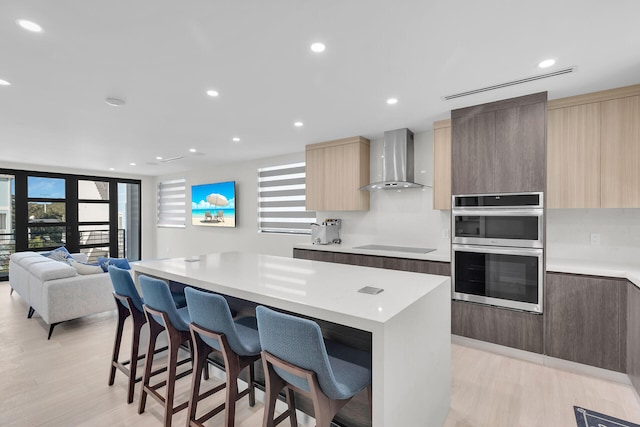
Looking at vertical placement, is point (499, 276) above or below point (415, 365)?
above

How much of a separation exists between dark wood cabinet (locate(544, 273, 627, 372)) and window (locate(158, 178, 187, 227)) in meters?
7.39

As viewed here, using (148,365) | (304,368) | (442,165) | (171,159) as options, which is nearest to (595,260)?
(442,165)

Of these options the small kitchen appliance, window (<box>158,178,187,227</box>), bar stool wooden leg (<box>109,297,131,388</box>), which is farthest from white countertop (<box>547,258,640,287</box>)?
window (<box>158,178,187,227</box>)

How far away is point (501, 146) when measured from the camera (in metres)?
2.97

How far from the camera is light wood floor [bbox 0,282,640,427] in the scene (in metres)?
2.05

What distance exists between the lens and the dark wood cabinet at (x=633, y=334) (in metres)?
2.19

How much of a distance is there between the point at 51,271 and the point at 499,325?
4.82m

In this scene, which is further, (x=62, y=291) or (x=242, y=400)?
(x=62, y=291)

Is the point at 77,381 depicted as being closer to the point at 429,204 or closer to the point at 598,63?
the point at 429,204

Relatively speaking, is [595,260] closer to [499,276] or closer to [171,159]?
[499,276]

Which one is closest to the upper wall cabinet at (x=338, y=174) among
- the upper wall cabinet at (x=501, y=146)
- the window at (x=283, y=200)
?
the window at (x=283, y=200)

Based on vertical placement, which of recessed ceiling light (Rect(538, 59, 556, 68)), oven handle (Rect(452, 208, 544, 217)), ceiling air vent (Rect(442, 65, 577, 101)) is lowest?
oven handle (Rect(452, 208, 544, 217))

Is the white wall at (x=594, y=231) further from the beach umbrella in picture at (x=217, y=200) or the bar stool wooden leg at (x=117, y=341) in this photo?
the beach umbrella in picture at (x=217, y=200)

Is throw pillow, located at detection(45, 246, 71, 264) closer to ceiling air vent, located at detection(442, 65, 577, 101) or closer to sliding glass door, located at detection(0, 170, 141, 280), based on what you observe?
sliding glass door, located at detection(0, 170, 141, 280)
